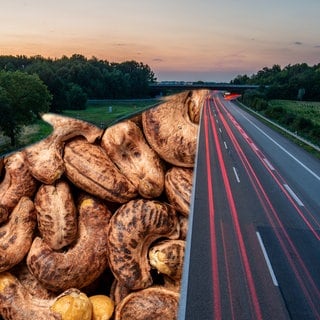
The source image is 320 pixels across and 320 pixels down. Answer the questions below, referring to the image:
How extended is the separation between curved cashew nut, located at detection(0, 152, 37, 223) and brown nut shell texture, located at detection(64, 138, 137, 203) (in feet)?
1.26

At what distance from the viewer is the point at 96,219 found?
3.25 metres

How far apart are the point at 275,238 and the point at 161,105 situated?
6072mm

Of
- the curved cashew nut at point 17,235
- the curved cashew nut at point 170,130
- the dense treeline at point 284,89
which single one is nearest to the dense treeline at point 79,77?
the curved cashew nut at point 170,130

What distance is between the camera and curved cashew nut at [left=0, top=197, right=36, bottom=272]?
3.17 meters

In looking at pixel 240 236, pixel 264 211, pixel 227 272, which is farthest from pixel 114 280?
pixel 264 211

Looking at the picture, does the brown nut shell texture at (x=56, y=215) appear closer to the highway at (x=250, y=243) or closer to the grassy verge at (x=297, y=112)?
the highway at (x=250, y=243)

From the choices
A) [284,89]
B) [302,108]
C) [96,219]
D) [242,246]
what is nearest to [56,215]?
[96,219]

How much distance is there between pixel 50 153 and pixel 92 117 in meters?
0.51

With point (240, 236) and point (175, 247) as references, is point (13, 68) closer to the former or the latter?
point (175, 247)

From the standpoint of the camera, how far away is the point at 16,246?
319cm

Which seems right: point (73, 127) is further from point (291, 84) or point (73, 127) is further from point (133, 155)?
point (291, 84)

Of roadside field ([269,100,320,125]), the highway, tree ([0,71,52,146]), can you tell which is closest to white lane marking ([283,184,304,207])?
the highway

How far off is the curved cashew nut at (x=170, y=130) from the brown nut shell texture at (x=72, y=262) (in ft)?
2.91

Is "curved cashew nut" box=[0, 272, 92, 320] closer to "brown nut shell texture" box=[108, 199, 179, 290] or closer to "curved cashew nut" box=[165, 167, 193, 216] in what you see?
"brown nut shell texture" box=[108, 199, 179, 290]
